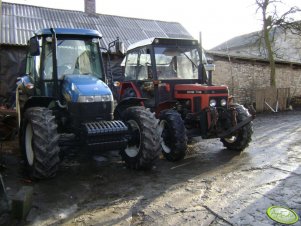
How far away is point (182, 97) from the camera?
684 cm

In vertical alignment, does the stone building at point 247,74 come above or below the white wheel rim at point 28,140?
above

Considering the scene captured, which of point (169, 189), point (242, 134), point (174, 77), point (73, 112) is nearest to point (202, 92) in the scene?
point (174, 77)

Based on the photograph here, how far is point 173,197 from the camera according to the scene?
4.43m

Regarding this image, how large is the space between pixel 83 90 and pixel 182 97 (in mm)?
2379

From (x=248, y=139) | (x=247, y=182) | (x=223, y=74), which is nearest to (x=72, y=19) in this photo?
(x=223, y=74)

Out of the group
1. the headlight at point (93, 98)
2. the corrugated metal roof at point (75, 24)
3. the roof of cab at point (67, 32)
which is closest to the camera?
the headlight at point (93, 98)

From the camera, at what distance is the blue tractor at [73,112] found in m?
4.79

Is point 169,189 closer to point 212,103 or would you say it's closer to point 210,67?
point 212,103

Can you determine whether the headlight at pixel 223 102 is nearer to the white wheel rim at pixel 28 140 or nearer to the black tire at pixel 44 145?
the black tire at pixel 44 145

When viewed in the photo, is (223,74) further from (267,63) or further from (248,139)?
(248,139)

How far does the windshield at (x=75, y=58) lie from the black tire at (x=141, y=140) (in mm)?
1088

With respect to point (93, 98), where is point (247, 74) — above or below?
above

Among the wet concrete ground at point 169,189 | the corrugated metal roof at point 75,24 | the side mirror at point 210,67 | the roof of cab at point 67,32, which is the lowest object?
the wet concrete ground at point 169,189

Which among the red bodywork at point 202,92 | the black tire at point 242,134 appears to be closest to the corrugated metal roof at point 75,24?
the red bodywork at point 202,92
